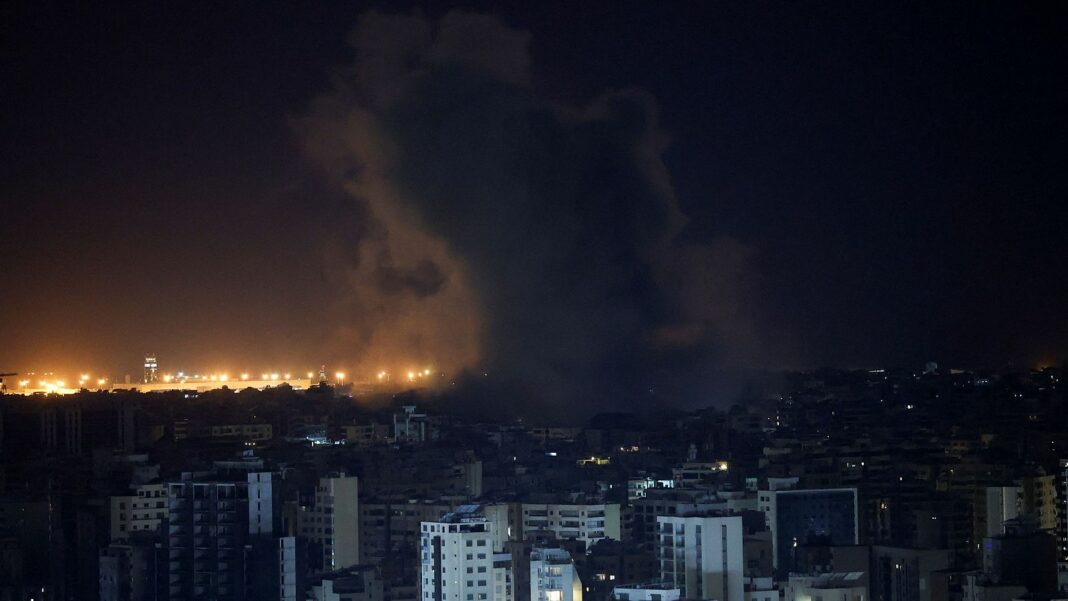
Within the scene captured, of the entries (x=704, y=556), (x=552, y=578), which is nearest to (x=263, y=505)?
(x=552, y=578)

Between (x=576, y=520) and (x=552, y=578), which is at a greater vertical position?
(x=576, y=520)

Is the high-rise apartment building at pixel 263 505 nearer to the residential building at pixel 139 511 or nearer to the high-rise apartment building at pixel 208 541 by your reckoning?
the high-rise apartment building at pixel 208 541

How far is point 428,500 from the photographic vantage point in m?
19.0

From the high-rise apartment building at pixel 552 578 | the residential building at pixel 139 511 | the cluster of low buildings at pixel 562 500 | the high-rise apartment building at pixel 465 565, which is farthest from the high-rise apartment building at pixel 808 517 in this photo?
the residential building at pixel 139 511

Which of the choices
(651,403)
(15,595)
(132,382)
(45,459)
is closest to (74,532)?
(15,595)

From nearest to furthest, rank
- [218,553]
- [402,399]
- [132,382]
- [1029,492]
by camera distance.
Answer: [218,553] < [1029,492] < [402,399] < [132,382]

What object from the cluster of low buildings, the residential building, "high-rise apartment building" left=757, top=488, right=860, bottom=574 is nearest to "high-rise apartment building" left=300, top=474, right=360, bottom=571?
the cluster of low buildings

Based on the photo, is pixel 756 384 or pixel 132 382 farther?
pixel 132 382

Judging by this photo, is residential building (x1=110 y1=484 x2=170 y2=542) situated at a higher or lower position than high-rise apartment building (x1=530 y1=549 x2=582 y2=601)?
higher

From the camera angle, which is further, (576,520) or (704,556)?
(576,520)

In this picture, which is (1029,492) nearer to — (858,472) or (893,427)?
(858,472)

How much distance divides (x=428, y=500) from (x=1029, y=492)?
4.11 m

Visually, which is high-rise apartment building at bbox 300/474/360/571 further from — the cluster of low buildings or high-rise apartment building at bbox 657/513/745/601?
high-rise apartment building at bbox 657/513/745/601

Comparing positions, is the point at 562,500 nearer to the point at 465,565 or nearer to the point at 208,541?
the point at 208,541
